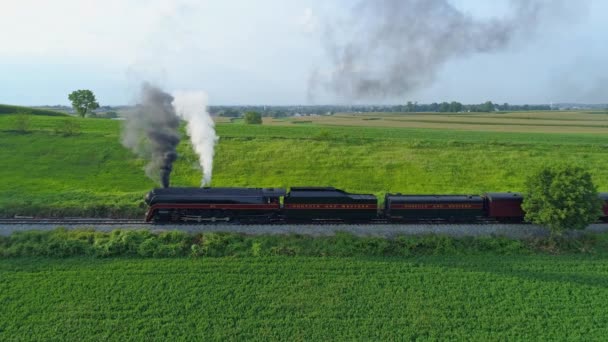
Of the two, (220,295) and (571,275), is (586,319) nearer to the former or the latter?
(571,275)

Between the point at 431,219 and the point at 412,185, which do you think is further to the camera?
the point at 412,185

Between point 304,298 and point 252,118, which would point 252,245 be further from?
point 252,118

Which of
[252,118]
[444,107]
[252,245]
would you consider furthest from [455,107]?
[252,245]

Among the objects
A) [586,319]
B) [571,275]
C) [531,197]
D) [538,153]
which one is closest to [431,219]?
[531,197]

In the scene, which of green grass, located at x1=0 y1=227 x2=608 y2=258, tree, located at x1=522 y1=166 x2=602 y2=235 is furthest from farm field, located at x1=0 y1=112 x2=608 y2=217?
tree, located at x1=522 y1=166 x2=602 y2=235

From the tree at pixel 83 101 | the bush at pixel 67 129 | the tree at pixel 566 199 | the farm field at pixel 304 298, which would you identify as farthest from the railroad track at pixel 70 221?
the tree at pixel 83 101

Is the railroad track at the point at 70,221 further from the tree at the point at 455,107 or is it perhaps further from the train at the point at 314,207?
the tree at the point at 455,107
